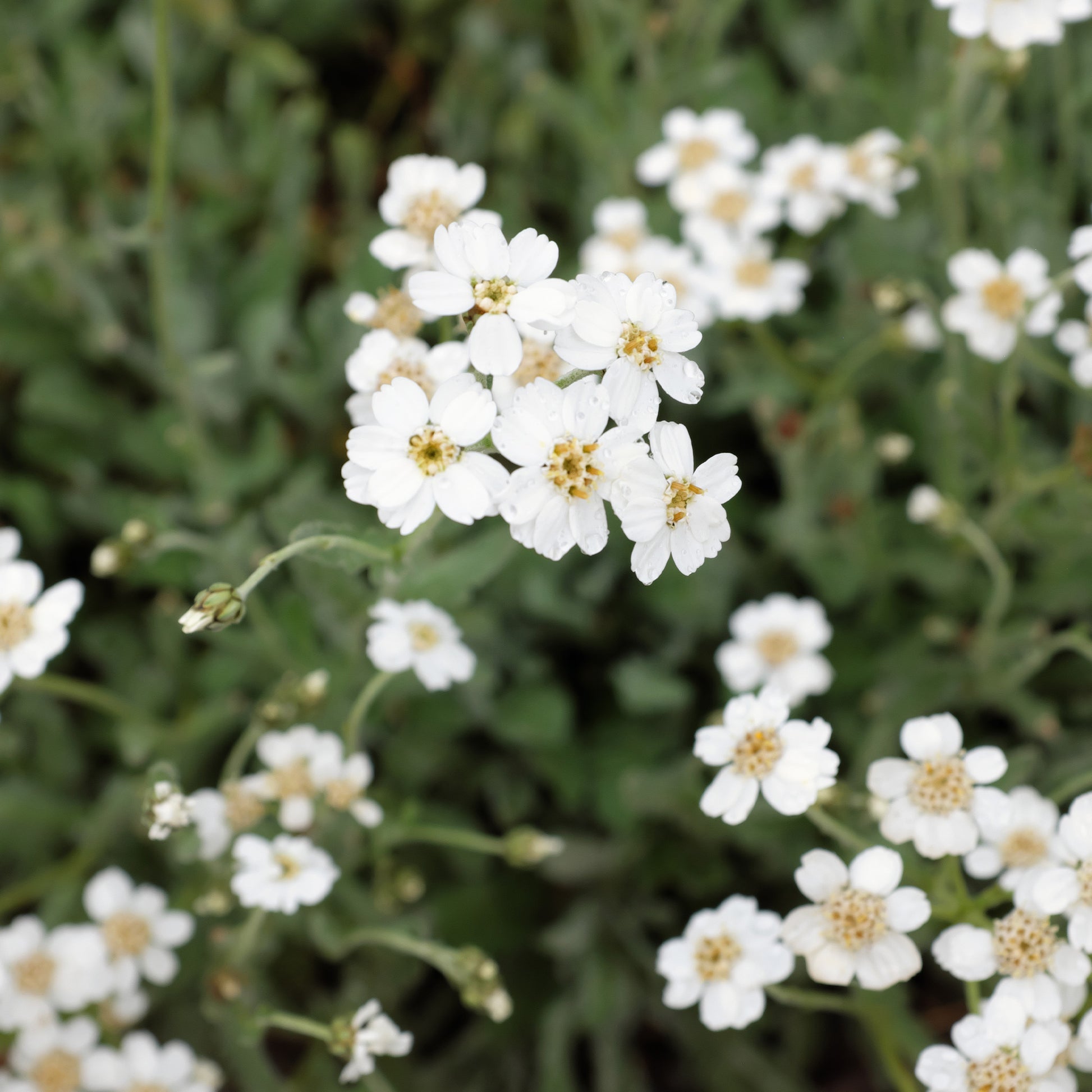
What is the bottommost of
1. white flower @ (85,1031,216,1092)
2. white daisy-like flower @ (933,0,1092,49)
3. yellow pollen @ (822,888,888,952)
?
white flower @ (85,1031,216,1092)

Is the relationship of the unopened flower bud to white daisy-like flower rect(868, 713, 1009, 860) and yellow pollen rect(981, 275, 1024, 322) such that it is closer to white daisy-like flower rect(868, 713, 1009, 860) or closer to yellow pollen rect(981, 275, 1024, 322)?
white daisy-like flower rect(868, 713, 1009, 860)

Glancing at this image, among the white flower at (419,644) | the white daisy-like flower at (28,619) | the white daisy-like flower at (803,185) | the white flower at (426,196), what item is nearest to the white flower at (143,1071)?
the white daisy-like flower at (28,619)

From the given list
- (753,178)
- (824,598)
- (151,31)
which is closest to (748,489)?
(824,598)

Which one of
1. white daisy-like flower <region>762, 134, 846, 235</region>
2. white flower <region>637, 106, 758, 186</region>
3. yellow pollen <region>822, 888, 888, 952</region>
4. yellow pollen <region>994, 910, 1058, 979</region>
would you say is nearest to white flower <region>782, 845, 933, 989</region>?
yellow pollen <region>822, 888, 888, 952</region>

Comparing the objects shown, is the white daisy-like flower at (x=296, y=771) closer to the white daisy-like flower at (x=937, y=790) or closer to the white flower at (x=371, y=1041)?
the white flower at (x=371, y=1041)

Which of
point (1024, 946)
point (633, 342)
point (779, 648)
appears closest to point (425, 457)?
point (633, 342)

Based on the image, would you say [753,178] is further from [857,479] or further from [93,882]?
[93,882]
